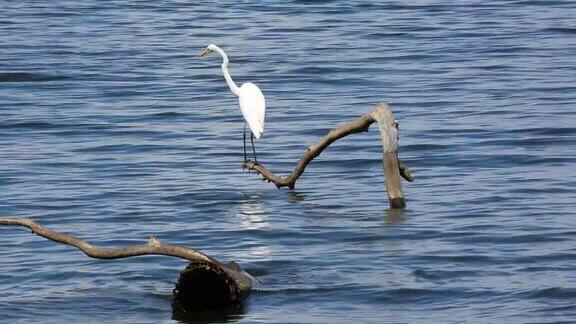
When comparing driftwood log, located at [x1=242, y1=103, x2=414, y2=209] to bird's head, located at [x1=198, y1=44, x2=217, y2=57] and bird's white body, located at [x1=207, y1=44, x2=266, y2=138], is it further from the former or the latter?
bird's head, located at [x1=198, y1=44, x2=217, y2=57]

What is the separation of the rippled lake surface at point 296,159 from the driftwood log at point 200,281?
143 mm

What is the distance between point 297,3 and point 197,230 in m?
24.4

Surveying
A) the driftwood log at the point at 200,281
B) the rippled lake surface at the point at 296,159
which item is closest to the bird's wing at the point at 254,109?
the rippled lake surface at the point at 296,159

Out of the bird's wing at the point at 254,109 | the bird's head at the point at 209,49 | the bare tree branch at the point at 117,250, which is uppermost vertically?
the bird's head at the point at 209,49

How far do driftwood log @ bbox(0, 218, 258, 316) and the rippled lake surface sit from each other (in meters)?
0.14

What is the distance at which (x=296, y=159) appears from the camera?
19.9 m

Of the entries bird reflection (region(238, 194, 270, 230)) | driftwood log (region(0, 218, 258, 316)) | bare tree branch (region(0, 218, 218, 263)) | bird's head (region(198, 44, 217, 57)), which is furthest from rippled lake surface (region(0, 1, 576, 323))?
bird's head (region(198, 44, 217, 57))

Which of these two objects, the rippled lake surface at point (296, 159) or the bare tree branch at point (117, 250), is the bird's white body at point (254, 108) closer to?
the rippled lake surface at point (296, 159)

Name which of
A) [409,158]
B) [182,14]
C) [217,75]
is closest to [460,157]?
[409,158]

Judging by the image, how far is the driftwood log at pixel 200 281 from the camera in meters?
11.1

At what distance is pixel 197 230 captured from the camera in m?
15.8

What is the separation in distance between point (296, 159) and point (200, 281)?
26.5 feet

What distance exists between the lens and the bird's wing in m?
19.6

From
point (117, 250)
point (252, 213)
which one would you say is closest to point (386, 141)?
point (252, 213)
